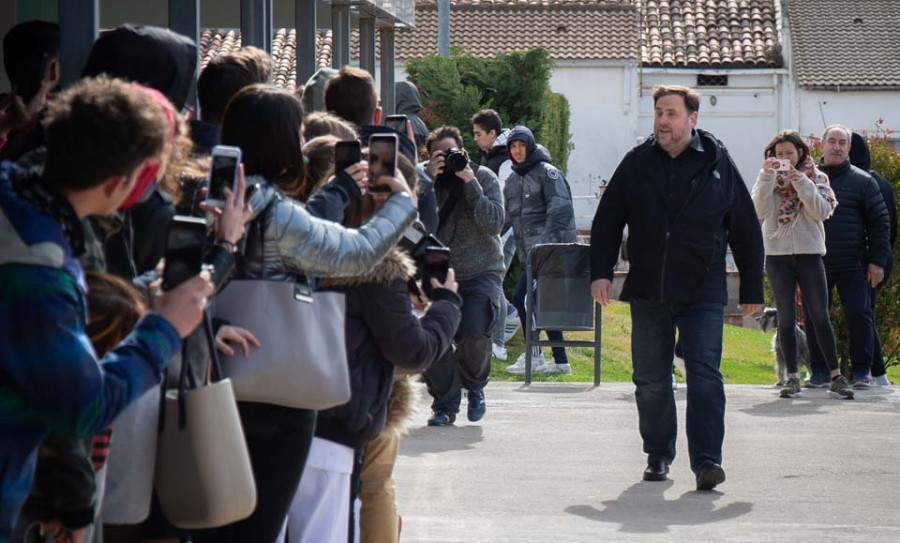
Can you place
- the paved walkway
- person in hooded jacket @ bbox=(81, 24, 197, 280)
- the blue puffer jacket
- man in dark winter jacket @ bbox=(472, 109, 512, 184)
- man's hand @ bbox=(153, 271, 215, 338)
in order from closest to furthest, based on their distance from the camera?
the blue puffer jacket < man's hand @ bbox=(153, 271, 215, 338) < person in hooded jacket @ bbox=(81, 24, 197, 280) < the paved walkway < man in dark winter jacket @ bbox=(472, 109, 512, 184)

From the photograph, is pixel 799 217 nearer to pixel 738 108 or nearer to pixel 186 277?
pixel 186 277

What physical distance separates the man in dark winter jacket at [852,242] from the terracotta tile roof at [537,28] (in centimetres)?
3325

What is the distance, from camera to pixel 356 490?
4875mm

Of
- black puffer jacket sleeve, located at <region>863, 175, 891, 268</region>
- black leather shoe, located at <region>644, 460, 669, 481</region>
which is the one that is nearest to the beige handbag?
black leather shoe, located at <region>644, 460, 669, 481</region>

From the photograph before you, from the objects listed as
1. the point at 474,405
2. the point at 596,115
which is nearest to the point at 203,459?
the point at 474,405

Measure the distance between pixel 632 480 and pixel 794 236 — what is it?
448 centimetres

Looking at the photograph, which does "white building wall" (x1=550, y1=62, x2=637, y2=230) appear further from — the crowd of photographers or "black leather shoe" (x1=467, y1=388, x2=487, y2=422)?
the crowd of photographers

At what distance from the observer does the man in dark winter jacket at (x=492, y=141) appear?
12.9m

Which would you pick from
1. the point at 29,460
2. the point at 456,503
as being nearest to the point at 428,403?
the point at 456,503

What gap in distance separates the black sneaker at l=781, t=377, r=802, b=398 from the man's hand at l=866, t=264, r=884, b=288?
1.21 metres

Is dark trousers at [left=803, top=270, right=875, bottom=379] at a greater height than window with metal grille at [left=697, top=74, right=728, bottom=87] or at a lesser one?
lesser

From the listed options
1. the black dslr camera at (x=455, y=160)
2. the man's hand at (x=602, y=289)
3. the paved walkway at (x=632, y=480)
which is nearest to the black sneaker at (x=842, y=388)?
the paved walkway at (x=632, y=480)

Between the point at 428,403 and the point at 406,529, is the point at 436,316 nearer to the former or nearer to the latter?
the point at 406,529

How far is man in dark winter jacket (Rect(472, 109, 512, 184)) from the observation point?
1290cm
